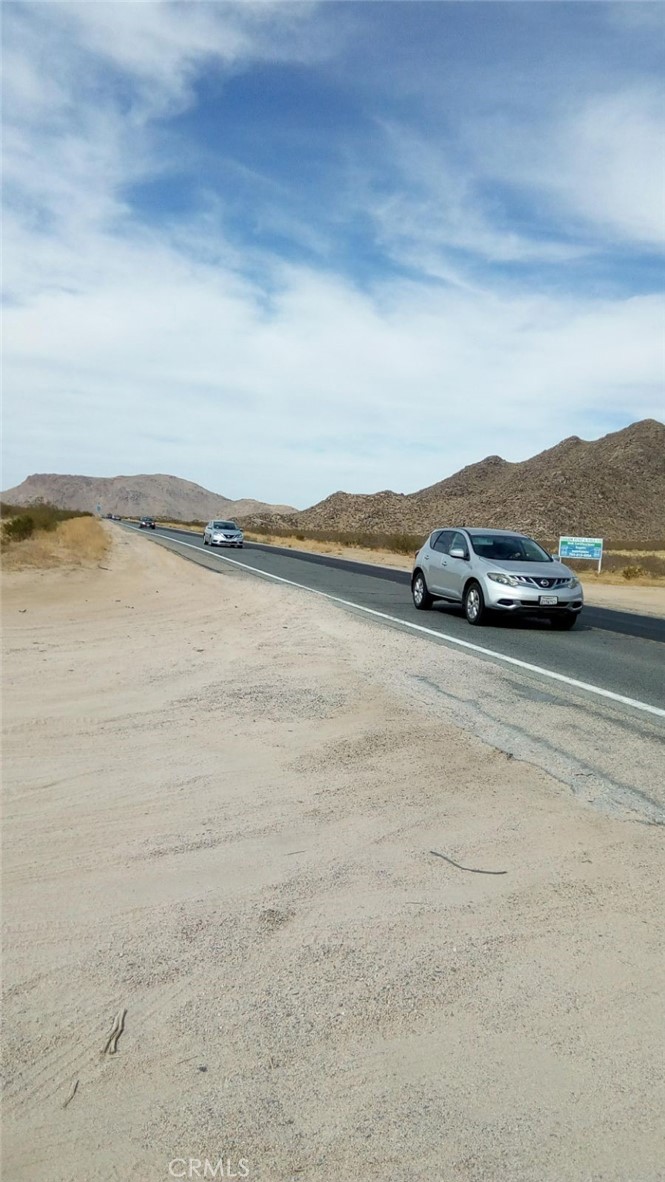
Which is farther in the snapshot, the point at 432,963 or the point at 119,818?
the point at 119,818

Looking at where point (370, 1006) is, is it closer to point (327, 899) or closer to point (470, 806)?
point (327, 899)

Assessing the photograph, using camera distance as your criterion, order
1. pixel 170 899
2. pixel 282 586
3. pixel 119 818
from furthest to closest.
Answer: pixel 282 586 < pixel 119 818 < pixel 170 899

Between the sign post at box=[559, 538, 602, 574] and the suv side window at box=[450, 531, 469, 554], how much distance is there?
2093 cm

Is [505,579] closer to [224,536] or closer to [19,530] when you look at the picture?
[19,530]

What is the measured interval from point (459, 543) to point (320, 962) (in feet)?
45.6

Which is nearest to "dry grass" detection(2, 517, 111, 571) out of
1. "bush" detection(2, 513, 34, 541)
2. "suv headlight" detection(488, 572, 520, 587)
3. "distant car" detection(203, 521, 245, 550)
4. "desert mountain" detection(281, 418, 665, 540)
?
"bush" detection(2, 513, 34, 541)

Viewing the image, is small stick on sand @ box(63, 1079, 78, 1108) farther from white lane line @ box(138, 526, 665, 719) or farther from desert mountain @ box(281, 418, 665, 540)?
desert mountain @ box(281, 418, 665, 540)

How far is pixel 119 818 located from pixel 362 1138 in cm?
291

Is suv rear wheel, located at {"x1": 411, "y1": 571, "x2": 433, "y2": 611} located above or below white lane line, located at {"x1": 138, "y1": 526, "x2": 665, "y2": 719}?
above

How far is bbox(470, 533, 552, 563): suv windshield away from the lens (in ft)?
54.1

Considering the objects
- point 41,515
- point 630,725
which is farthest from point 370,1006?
point 41,515

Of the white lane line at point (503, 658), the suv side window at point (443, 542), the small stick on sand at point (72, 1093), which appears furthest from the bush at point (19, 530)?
the small stick on sand at point (72, 1093)

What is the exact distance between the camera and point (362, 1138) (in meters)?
2.78

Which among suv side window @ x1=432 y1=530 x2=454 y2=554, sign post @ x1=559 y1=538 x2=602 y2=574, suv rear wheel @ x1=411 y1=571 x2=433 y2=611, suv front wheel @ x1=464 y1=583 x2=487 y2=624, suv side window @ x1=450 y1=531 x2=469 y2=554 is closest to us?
suv front wheel @ x1=464 y1=583 x2=487 y2=624
